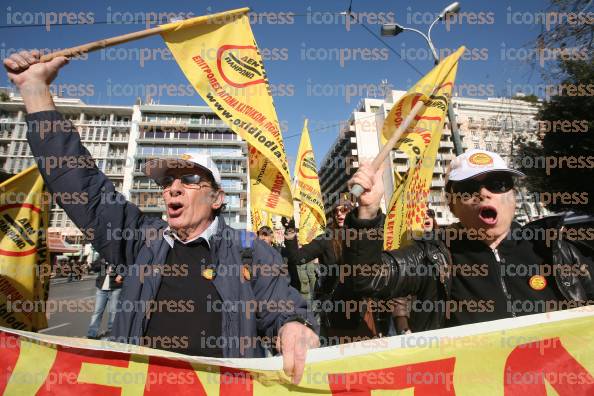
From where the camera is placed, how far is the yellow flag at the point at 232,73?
3145 millimetres

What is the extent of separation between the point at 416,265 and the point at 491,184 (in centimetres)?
66

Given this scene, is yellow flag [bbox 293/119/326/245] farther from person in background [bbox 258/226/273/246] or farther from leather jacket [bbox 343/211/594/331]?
leather jacket [bbox 343/211/594/331]

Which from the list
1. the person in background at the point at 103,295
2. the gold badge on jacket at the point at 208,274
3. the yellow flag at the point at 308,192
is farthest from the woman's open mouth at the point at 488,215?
the person in background at the point at 103,295

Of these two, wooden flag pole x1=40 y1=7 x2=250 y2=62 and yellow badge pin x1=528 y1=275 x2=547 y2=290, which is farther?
wooden flag pole x1=40 y1=7 x2=250 y2=62

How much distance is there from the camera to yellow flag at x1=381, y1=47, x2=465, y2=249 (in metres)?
2.93

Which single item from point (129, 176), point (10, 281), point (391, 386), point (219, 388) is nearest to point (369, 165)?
point (391, 386)

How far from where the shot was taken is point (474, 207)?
197cm

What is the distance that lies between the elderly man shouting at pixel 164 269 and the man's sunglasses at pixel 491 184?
1.21 metres

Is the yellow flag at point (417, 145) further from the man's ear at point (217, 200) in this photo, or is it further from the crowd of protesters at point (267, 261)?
the man's ear at point (217, 200)

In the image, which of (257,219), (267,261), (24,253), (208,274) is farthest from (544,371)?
(257,219)

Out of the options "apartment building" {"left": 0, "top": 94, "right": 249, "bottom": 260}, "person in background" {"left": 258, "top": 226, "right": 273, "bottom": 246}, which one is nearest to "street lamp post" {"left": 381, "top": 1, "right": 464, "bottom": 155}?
"person in background" {"left": 258, "top": 226, "right": 273, "bottom": 246}

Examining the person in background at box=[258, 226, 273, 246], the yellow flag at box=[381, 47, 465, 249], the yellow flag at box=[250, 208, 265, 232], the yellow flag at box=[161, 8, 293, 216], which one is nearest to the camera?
the yellow flag at box=[381, 47, 465, 249]

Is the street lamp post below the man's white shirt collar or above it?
above

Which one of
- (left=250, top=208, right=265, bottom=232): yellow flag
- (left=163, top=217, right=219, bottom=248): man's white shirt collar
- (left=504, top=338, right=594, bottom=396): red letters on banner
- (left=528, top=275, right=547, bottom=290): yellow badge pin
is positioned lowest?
(left=504, top=338, right=594, bottom=396): red letters on banner
